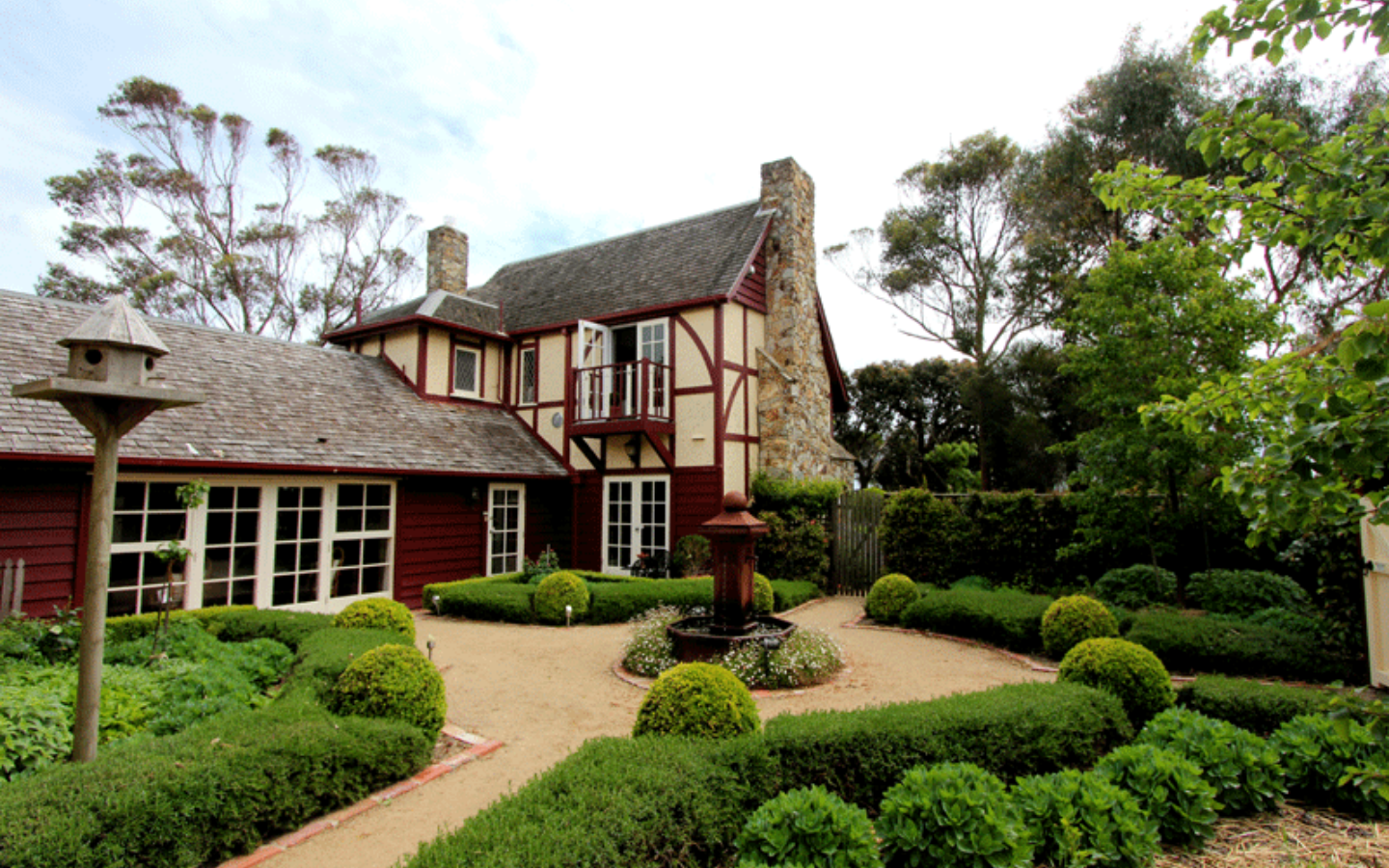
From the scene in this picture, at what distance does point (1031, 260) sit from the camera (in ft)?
70.4

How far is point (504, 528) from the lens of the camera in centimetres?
1402

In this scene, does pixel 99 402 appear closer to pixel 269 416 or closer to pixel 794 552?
pixel 269 416

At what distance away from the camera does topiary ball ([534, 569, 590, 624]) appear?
10.1 metres

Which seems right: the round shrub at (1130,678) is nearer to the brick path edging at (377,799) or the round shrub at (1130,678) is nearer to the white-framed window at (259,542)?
the brick path edging at (377,799)

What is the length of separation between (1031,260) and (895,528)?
44.8 feet

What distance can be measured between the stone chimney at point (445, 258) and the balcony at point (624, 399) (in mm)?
5563

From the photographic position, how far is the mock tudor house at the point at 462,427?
905cm

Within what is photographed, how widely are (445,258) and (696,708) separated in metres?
15.6

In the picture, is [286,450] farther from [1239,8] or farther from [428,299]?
[1239,8]

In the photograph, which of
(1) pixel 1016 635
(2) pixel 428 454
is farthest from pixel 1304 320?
(2) pixel 428 454

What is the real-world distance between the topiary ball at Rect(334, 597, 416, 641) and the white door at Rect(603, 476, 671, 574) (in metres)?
6.37

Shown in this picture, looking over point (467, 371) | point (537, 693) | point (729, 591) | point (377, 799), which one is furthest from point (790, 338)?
point (377, 799)

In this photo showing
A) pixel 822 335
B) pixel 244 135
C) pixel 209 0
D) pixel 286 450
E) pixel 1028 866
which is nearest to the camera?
pixel 1028 866

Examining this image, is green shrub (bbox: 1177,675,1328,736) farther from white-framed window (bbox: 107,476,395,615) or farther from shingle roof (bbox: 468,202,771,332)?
white-framed window (bbox: 107,476,395,615)
